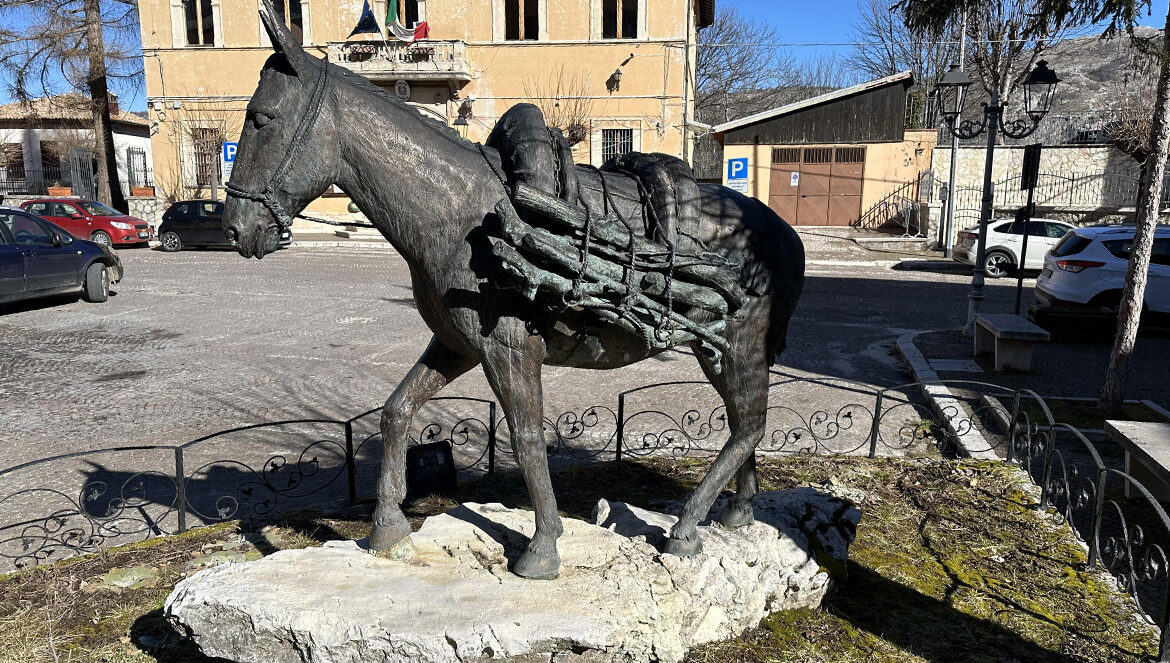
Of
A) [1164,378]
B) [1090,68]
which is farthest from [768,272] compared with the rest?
[1090,68]

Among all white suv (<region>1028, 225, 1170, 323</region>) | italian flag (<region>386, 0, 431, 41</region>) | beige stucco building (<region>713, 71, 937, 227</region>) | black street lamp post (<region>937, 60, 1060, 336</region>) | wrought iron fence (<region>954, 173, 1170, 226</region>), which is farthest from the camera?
beige stucco building (<region>713, 71, 937, 227</region>)

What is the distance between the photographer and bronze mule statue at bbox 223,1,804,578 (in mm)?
3170

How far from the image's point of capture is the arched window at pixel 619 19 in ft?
86.4

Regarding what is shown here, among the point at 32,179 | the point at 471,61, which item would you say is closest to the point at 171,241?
the point at 471,61

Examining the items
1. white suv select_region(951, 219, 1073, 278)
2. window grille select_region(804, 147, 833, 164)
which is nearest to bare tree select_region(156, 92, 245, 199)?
window grille select_region(804, 147, 833, 164)

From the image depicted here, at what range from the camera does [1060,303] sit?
1262 centimetres

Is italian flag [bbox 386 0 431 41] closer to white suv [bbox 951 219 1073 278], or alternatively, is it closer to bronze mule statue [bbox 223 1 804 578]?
white suv [bbox 951 219 1073 278]

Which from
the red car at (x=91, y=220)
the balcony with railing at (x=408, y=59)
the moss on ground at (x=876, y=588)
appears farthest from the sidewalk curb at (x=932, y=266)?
the red car at (x=91, y=220)

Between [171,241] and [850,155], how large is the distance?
21760 mm

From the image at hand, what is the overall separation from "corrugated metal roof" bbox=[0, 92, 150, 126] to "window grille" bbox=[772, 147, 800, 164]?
2385 cm

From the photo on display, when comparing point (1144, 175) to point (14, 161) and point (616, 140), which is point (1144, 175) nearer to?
point (616, 140)

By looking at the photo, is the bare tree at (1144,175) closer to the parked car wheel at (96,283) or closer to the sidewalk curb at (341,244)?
the parked car wheel at (96,283)

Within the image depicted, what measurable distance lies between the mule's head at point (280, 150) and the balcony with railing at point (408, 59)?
79.5ft

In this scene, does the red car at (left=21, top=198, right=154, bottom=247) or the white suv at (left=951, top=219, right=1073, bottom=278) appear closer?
the white suv at (left=951, top=219, right=1073, bottom=278)
